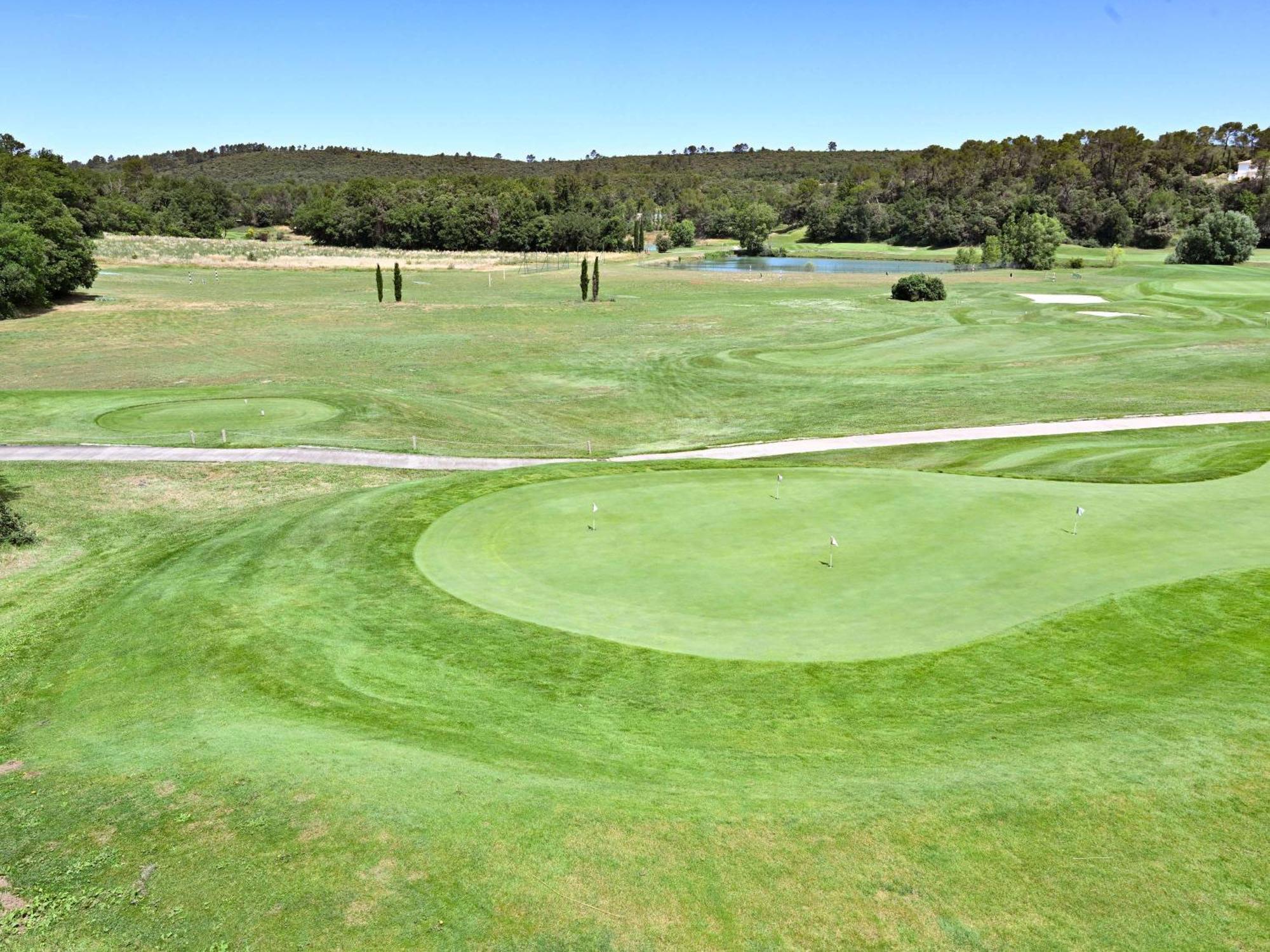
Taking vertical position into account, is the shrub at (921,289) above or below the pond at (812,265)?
below

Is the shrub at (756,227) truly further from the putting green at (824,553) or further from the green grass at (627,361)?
the putting green at (824,553)

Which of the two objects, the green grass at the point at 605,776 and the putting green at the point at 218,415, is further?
the putting green at the point at 218,415

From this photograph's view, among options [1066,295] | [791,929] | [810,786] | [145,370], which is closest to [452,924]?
[791,929]

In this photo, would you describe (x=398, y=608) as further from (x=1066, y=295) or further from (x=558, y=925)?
(x=1066, y=295)

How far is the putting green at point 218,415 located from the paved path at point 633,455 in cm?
505

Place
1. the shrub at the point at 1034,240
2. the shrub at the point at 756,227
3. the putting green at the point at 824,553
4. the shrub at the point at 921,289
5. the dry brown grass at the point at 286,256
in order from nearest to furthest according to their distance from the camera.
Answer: the putting green at the point at 824,553
the shrub at the point at 921,289
the shrub at the point at 1034,240
the dry brown grass at the point at 286,256
the shrub at the point at 756,227

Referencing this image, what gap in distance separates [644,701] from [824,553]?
737cm

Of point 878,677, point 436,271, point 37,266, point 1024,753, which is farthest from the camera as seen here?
point 436,271

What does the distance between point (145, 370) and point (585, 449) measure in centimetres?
3698

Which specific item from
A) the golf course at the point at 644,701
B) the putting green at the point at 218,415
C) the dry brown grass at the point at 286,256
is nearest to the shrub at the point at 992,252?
the dry brown grass at the point at 286,256

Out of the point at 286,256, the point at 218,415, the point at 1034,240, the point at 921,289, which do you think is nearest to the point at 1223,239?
the point at 1034,240

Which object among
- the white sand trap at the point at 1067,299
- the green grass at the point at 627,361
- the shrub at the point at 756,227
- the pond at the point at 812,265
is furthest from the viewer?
the shrub at the point at 756,227

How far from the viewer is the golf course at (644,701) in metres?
9.73

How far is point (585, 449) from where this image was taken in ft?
141
